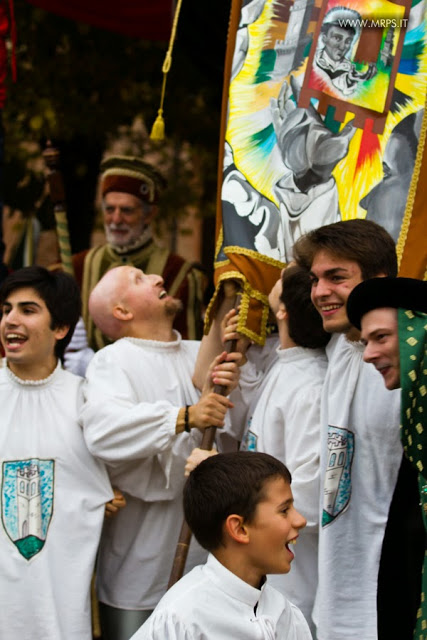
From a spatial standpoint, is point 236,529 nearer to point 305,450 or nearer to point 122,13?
point 305,450

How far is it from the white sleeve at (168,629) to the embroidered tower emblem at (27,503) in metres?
1.39

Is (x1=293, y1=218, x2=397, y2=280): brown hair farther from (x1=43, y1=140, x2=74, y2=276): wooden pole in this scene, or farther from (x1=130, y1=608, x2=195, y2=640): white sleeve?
(x1=43, y1=140, x2=74, y2=276): wooden pole

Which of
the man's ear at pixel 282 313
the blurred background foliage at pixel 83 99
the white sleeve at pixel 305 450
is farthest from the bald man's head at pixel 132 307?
the blurred background foliage at pixel 83 99

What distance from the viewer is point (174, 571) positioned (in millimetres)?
4148

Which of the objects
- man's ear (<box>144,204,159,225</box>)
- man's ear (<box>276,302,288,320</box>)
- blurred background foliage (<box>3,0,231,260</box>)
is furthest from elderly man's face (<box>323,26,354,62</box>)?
blurred background foliage (<box>3,0,231,260</box>)

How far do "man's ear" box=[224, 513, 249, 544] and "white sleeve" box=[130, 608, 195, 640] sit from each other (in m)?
0.29

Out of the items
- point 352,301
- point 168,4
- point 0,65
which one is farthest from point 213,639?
point 168,4

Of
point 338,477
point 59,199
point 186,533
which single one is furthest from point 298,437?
point 59,199

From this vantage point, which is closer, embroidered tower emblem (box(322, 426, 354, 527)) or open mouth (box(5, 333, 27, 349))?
embroidered tower emblem (box(322, 426, 354, 527))

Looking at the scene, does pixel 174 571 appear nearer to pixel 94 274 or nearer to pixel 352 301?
pixel 352 301

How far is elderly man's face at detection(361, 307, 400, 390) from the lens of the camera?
3158 mm

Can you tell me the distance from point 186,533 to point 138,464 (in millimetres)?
485

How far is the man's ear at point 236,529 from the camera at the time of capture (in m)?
3.13

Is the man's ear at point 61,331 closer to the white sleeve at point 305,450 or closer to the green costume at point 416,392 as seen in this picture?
the white sleeve at point 305,450
